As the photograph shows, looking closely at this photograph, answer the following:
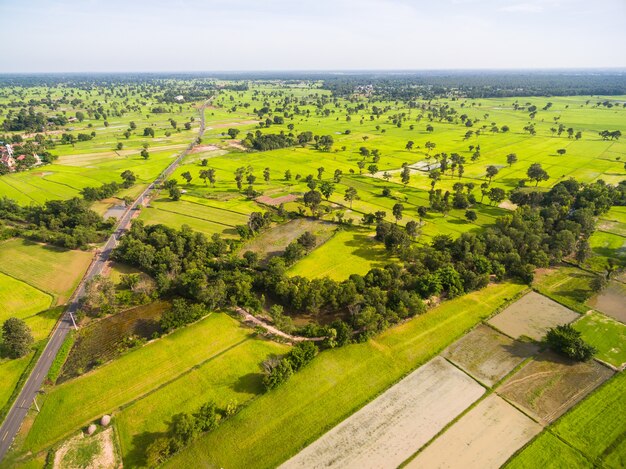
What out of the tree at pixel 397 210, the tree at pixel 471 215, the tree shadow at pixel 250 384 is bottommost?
the tree shadow at pixel 250 384

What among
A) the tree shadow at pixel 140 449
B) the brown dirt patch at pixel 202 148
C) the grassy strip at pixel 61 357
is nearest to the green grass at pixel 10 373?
the grassy strip at pixel 61 357

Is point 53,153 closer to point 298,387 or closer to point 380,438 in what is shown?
point 298,387

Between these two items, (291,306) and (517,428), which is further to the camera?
(291,306)

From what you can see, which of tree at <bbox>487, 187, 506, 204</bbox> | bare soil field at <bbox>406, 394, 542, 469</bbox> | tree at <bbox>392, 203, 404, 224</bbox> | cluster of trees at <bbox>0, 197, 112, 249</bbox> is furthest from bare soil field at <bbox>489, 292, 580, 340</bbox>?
cluster of trees at <bbox>0, 197, 112, 249</bbox>

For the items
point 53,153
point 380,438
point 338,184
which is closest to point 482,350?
point 380,438

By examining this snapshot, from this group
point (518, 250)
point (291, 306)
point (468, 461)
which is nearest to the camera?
point (468, 461)

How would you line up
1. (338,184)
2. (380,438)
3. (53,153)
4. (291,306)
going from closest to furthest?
(380,438), (291,306), (338,184), (53,153)

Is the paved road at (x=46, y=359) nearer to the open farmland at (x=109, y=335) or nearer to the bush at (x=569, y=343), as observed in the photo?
the open farmland at (x=109, y=335)

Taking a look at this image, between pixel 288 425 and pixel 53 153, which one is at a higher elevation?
pixel 53 153
